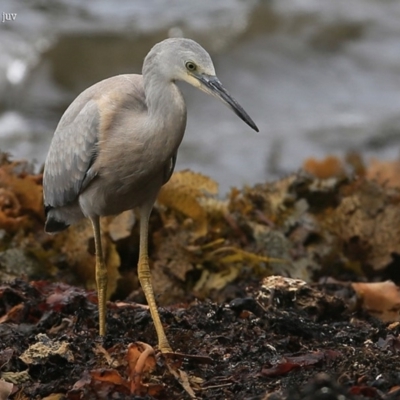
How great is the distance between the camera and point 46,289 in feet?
17.3

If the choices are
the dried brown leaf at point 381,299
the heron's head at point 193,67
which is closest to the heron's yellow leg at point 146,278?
the heron's head at point 193,67

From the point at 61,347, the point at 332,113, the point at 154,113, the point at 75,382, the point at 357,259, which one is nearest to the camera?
the point at 75,382

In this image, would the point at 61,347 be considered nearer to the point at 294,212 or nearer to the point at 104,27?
the point at 294,212

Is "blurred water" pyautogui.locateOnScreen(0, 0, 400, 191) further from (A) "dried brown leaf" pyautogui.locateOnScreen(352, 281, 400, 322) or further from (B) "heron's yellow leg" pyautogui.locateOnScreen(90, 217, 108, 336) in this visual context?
(B) "heron's yellow leg" pyautogui.locateOnScreen(90, 217, 108, 336)

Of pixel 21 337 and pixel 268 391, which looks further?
pixel 21 337

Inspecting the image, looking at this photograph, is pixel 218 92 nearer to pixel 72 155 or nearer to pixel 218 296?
pixel 72 155

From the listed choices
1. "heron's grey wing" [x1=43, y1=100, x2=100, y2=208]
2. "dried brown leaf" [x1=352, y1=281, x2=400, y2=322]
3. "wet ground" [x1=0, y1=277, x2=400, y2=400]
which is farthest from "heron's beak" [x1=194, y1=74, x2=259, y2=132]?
"dried brown leaf" [x1=352, y1=281, x2=400, y2=322]

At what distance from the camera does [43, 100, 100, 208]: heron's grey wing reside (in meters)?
4.71

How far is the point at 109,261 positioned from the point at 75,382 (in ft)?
6.86

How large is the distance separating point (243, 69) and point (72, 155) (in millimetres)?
9307

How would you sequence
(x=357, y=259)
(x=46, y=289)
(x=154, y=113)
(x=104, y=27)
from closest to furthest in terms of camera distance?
(x=154, y=113), (x=46, y=289), (x=357, y=259), (x=104, y=27)

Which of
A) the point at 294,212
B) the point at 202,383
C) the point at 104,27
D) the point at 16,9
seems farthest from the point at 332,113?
the point at 202,383

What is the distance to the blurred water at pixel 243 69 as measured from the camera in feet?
38.9

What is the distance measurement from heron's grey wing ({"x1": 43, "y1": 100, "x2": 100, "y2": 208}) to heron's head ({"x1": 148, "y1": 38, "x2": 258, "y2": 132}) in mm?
536
